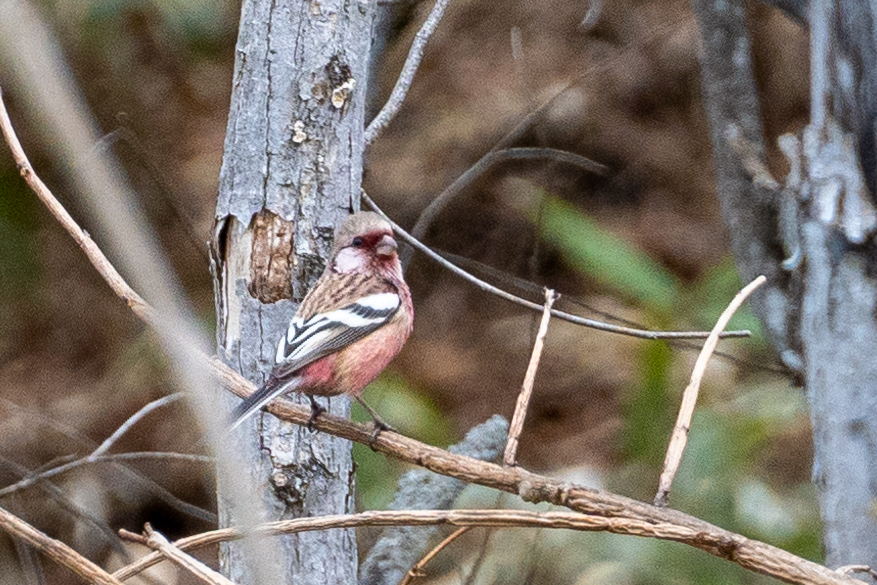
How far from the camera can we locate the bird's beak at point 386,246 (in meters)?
2.43

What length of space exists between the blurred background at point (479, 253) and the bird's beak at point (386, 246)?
1.57 m

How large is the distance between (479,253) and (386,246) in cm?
322

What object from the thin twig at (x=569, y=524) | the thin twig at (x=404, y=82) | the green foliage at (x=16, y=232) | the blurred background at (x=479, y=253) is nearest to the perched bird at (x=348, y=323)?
the thin twig at (x=404, y=82)

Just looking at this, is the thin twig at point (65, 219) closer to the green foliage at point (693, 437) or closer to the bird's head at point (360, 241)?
the bird's head at point (360, 241)

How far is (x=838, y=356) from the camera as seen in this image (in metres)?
2.34

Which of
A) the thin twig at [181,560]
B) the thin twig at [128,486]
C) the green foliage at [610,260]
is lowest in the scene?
the thin twig at [181,560]

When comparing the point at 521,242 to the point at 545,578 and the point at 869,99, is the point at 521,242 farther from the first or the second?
the point at 869,99

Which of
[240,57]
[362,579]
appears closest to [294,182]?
[240,57]

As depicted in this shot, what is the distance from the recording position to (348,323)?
233cm

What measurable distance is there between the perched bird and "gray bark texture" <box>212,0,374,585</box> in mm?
61

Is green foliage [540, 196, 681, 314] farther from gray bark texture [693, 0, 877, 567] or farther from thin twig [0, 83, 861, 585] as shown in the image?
thin twig [0, 83, 861, 585]

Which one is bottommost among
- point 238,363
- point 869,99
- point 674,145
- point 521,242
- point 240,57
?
point 238,363

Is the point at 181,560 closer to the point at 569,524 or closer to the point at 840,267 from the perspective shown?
the point at 569,524

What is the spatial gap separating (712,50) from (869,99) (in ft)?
2.61
